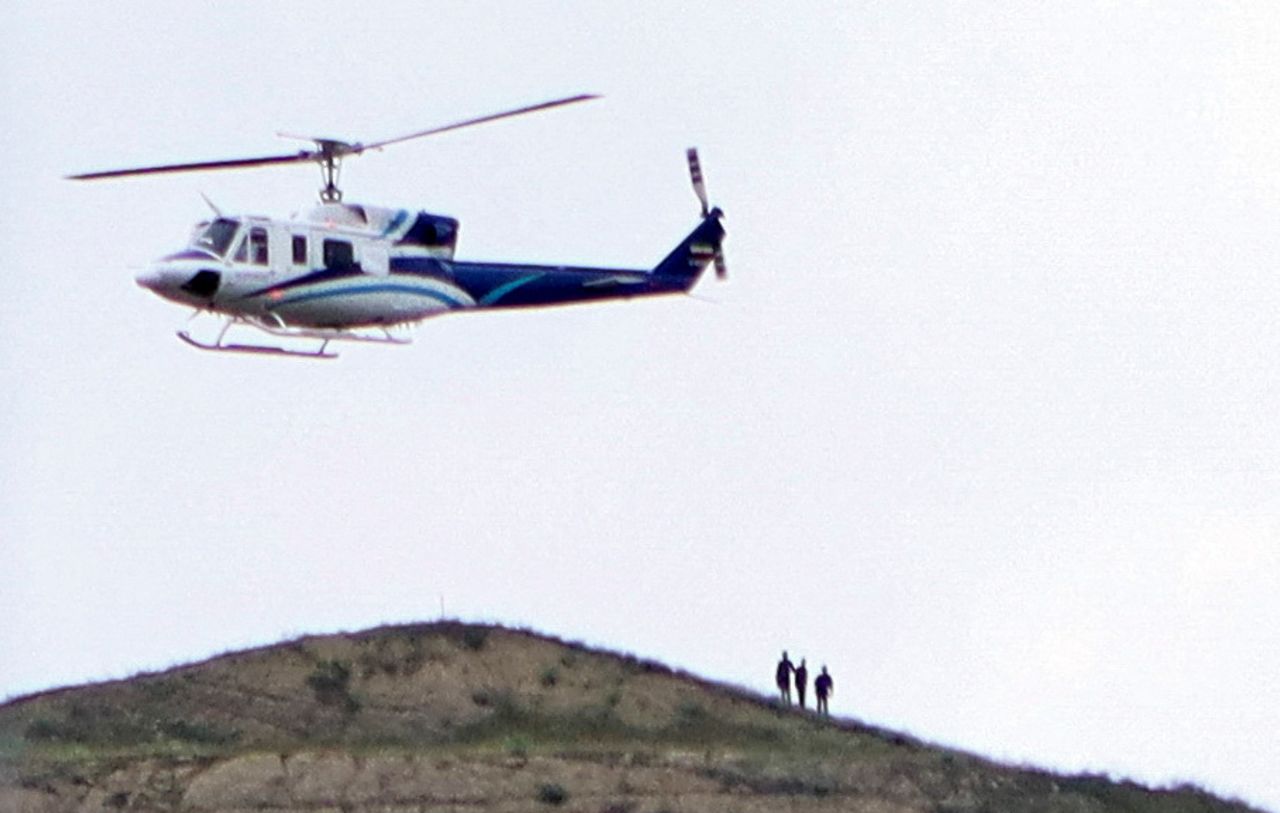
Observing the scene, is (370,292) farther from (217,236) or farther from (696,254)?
(696,254)

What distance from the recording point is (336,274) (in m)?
86.7

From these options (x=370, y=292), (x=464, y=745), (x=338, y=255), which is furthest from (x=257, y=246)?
(x=464, y=745)

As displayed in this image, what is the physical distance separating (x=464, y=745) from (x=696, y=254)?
10070 mm

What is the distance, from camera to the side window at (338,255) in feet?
285

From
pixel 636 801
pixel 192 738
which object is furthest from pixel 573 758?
pixel 192 738

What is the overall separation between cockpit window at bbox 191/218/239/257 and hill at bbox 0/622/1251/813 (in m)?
8.00

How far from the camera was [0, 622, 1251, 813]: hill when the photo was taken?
85375 mm

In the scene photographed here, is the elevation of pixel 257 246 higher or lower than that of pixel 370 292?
higher

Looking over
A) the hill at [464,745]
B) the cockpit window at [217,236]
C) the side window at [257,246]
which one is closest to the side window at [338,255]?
the side window at [257,246]

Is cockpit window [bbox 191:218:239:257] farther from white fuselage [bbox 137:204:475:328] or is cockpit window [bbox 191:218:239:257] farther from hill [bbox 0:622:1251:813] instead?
hill [bbox 0:622:1251:813]

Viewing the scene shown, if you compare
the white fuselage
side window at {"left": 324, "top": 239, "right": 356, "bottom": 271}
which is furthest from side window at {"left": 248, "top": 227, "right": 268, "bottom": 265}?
side window at {"left": 324, "top": 239, "right": 356, "bottom": 271}

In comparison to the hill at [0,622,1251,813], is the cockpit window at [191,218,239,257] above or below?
above

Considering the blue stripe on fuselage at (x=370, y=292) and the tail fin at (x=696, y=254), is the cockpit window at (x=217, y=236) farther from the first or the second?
the tail fin at (x=696, y=254)

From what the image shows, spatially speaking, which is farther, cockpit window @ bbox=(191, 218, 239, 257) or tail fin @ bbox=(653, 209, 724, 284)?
tail fin @ bbox=(653, 209, 724, 284)
